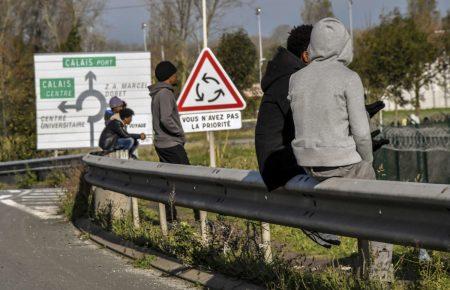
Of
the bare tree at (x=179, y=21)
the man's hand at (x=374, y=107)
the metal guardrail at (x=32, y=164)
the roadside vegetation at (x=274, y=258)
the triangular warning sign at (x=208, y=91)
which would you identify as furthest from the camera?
the bare tree at (x=179, y=21)

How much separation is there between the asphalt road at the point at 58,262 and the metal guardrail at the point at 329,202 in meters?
0.75

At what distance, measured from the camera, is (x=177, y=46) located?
176 feet

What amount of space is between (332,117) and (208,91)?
6.66 meters

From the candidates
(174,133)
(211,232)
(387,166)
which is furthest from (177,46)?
(211,232)

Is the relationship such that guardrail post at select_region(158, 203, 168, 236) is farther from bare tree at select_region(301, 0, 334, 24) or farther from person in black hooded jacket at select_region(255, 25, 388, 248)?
bare tree at select_region(301, 0, 334, 24)

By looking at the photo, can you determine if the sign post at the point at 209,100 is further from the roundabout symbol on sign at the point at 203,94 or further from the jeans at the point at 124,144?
the jeans at the point at 124,144

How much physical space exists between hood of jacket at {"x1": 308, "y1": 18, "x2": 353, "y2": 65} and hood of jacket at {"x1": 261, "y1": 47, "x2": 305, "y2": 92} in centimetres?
76

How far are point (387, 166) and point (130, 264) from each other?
24.2 feet

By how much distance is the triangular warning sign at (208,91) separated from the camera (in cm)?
1226

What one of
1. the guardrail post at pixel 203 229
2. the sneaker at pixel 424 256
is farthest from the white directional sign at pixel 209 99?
the sneaker at pixel 424 256

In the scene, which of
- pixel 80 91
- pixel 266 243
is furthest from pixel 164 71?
pixel 80 91

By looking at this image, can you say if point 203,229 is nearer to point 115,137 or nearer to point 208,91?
point 208,91

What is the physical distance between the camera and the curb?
7.23 metres

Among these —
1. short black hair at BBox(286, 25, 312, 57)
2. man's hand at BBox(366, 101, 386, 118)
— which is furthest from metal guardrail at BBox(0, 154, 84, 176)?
man's hand at BBox(366, 101, 386, 118)
